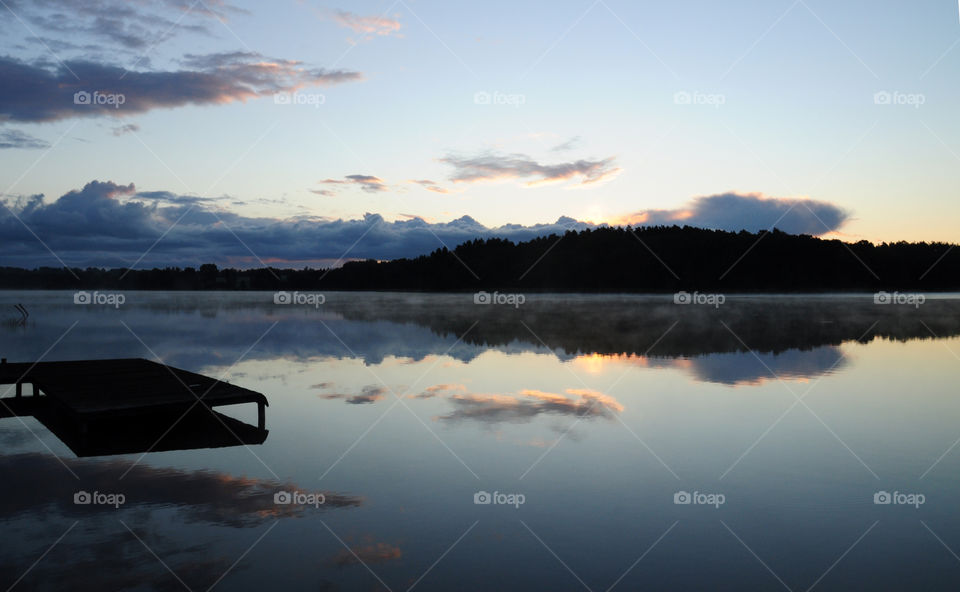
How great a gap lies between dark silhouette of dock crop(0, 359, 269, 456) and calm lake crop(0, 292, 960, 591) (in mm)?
468

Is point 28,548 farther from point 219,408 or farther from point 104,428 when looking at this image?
point 219,408

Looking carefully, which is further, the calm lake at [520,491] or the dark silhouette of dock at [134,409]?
the dark silhouette of dock at [134,409]

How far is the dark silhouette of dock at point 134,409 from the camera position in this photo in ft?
39.9

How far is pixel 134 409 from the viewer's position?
1206 cm

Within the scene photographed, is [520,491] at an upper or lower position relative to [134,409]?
lower

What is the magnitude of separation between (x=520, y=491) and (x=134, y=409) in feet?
22.3

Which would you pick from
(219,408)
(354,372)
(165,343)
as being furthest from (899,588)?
(165,343)

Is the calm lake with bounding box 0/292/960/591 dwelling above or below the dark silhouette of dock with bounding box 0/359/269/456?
below

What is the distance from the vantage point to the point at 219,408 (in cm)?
1748

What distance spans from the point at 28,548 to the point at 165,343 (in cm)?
2725

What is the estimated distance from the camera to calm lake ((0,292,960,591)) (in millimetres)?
7453

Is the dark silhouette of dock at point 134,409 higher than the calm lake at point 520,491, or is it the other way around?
the dark silhouette of dock at point 134,409

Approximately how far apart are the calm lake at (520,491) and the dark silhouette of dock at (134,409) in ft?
1.53

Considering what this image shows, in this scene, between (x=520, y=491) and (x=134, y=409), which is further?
(x=134, y=409)
